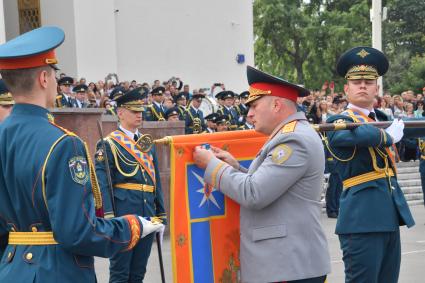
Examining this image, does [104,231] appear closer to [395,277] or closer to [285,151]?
[285,151]

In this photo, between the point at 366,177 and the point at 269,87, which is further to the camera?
the point at 366,177

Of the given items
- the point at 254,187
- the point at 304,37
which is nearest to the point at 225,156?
the point at 254,187

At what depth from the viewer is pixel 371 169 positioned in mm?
5465

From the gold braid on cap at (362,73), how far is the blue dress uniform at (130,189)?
220cm

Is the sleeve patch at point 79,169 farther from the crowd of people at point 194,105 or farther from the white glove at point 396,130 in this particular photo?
the crowd of people at point 194,105

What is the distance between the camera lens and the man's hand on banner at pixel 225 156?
15.0 feet

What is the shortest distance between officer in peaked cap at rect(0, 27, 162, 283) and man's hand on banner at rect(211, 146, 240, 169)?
961 millimetres

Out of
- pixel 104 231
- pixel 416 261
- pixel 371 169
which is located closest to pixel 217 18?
pixel 416 261

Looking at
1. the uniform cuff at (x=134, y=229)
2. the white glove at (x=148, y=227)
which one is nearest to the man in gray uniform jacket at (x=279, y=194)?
the white glove at (x=148, y=227)

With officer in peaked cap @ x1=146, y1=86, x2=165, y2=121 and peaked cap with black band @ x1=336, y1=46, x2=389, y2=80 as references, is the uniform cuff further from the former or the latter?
officer in peaked cap @ x1=146, y1=86, x2=165, y2=121

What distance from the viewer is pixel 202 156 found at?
4488mm

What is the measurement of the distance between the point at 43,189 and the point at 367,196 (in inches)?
105

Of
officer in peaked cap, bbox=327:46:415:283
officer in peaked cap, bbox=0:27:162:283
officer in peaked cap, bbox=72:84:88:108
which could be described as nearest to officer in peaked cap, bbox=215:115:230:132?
officer in peaked cap, bbox=72:84:88:108

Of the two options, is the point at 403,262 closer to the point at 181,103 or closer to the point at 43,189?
the point at 43,189
